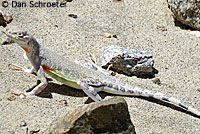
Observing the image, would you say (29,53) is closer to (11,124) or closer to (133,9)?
(11,124)

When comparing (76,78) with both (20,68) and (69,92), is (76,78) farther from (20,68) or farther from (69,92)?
(20,68)

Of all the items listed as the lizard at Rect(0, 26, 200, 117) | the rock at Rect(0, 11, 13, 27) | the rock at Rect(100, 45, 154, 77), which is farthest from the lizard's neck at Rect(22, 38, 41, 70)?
the rock at Rect(0, 11, 13, 27)

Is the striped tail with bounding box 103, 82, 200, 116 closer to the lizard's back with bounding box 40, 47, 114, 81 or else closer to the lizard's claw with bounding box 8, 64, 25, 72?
the lizard's back with bounding box 40, 47, 114, 81

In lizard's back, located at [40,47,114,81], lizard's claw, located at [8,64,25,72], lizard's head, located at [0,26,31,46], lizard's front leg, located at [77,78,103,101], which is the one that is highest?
lizard's head, located at [0,26,31,46]

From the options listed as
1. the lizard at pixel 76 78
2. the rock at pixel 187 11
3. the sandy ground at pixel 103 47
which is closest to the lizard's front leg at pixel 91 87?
the lizard at pixel 76 78

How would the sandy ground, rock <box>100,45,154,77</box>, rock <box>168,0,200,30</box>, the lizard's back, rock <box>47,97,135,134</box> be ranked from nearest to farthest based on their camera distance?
rock <box>47,97,135,134</box> → the sandy ground → the lizard's back → rock <box>100,45,154,77</box> → rock <box>168,0,200,30</box>

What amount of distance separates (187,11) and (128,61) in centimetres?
209

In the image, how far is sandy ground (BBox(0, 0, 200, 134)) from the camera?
14.6ft

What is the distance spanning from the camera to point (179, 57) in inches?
238

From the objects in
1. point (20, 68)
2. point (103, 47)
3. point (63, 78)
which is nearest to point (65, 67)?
point (63, 78)

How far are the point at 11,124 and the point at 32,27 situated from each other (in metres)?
2.47

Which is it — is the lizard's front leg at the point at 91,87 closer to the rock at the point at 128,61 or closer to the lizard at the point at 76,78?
the lizard at the point at 76,78

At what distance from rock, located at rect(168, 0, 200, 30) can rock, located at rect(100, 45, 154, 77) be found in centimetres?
176

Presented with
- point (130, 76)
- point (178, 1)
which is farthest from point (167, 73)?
point (178, 1)
